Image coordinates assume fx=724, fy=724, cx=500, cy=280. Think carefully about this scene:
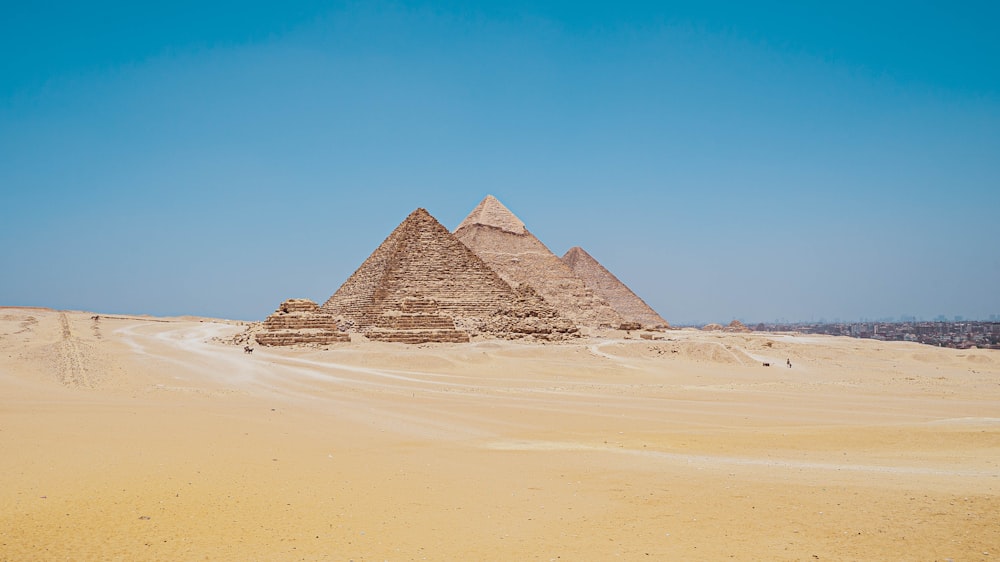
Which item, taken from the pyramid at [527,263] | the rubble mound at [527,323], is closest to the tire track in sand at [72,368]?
the rubble mound at [527,323]

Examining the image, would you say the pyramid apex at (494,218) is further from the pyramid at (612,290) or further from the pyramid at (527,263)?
the pyramid at (612,290)

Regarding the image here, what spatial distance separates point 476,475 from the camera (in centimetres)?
720

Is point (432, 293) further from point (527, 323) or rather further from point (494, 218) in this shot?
point (494, 218)

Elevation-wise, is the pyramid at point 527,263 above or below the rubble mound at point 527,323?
above

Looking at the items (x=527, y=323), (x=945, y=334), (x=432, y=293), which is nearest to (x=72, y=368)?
(x=527, y=323)

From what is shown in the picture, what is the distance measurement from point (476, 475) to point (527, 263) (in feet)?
175

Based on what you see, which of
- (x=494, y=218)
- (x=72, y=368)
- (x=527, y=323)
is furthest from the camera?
(x=494, y=218)

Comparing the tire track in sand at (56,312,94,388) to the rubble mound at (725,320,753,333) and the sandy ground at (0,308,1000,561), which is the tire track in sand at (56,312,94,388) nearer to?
the sandy ground at (0,308,1000,561)

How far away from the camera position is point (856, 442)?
10.2m

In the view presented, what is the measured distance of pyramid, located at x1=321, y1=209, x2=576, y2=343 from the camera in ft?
118

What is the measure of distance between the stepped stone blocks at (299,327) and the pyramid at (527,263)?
2401cm

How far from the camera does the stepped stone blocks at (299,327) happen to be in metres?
32.4

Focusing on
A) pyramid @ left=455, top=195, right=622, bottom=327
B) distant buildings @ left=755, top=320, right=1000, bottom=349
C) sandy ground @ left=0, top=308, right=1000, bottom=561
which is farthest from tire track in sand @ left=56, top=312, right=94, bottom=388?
distant buildings @ left=755, top=320, right=1000, bottom=349

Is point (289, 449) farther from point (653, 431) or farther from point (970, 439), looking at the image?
point (970, 439)
